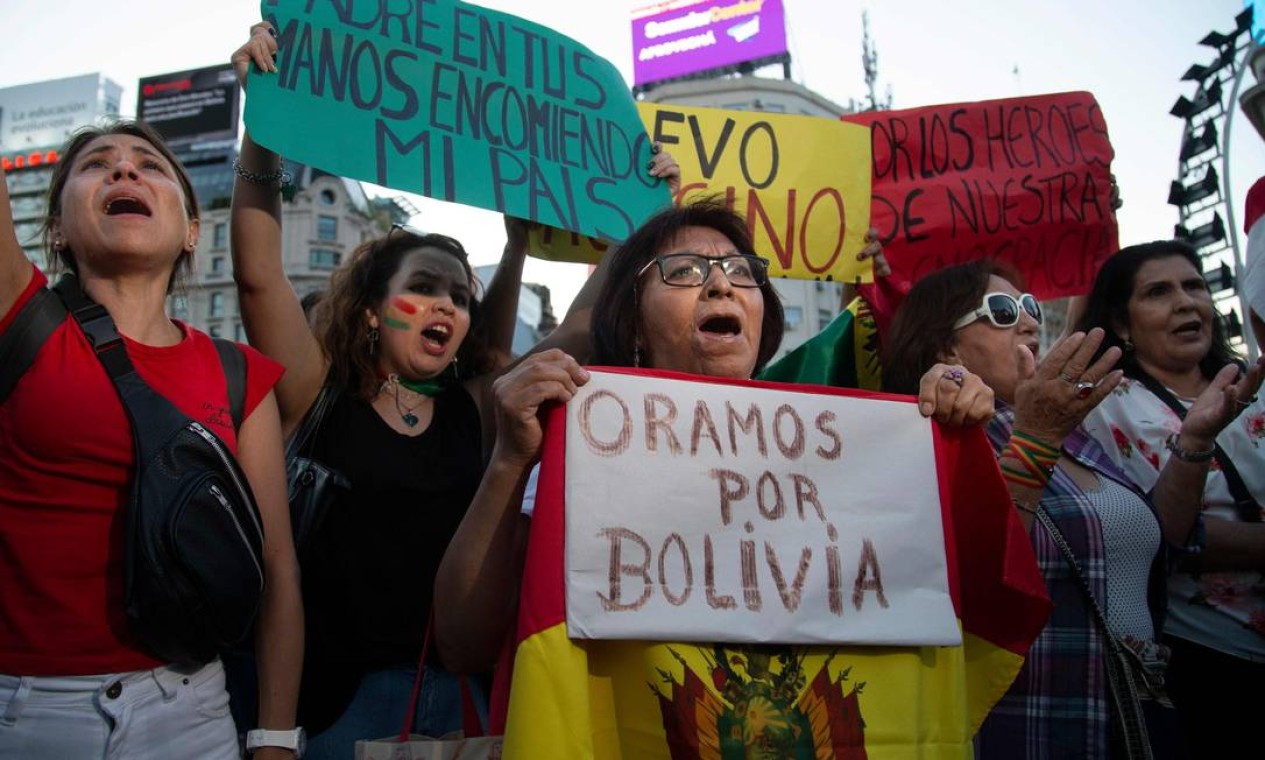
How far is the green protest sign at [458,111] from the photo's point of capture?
277 cm

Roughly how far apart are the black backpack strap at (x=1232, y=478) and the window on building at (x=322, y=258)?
58199 mm

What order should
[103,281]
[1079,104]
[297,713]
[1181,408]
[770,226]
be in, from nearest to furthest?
[103,281], [297,713], [1181,408], [770,226], [1079,104]

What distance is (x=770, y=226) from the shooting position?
3.82m

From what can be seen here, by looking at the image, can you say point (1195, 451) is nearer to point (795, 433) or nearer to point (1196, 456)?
point (1196, 456)

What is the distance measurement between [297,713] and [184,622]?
608mm

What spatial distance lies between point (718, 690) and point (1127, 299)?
8.82ft

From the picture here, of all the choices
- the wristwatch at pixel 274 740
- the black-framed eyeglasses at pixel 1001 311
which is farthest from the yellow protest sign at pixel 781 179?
the wristwatch at pixel 274 740

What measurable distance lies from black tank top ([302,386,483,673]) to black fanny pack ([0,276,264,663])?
0.44 meters

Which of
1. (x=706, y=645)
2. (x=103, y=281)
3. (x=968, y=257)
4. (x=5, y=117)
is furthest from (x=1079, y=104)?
(x=5, y=117)

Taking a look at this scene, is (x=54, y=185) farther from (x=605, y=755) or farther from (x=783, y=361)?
(x=783, y=361)

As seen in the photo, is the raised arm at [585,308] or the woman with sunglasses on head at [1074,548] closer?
the woman with sunglasses on head at [1074,548]

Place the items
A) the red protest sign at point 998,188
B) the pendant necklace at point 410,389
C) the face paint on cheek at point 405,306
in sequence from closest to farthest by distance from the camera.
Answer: the pendant necklace at point 410,389 → the face paint on cheek at point 405,306 → the red protest sign at point 998,188

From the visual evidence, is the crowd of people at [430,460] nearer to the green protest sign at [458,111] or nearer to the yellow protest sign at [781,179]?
the green protest sign at [458,111]

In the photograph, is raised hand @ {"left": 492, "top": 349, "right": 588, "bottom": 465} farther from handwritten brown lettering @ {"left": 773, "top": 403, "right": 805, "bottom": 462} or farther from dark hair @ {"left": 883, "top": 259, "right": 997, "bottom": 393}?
dark hair @ {"left": 883, "top": 259, "right": 997, "bottom": 393}
